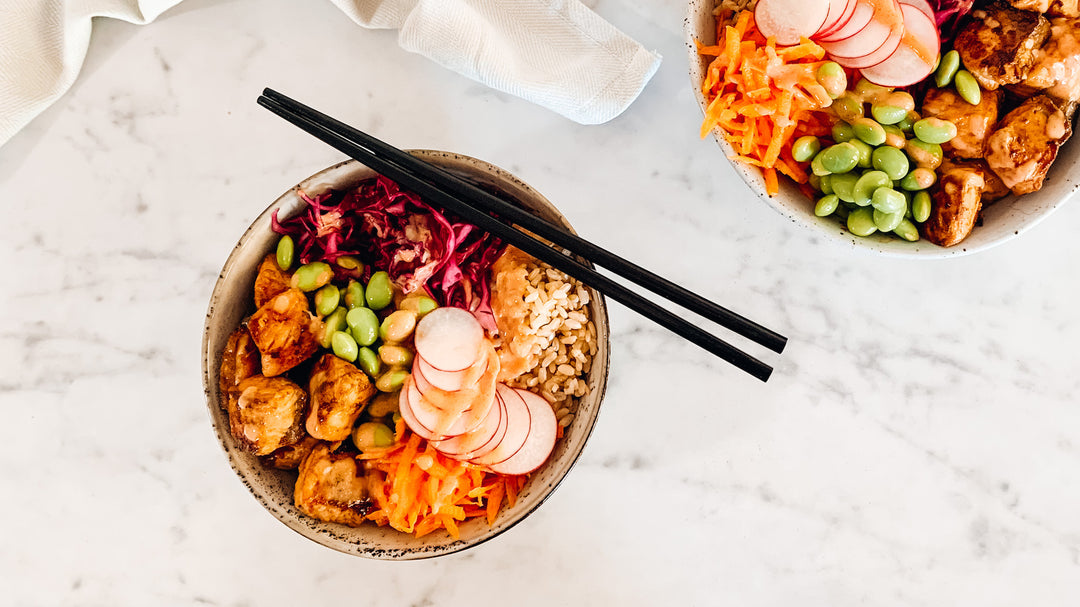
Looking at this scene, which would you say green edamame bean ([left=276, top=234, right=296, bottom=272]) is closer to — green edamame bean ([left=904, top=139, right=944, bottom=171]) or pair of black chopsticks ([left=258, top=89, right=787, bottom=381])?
pair of black chopsticks ([left=258, top=89, right=787, bottom=381])

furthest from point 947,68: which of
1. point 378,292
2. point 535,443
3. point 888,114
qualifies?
point 378,292

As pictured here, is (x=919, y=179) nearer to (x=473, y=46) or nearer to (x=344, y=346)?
(x=473, y=46)

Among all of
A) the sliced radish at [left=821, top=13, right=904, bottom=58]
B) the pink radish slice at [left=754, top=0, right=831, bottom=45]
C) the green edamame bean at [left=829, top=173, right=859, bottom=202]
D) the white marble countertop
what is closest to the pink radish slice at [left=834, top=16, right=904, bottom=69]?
the sliced radish at [left=821, top=13, right=904, bottom=58]

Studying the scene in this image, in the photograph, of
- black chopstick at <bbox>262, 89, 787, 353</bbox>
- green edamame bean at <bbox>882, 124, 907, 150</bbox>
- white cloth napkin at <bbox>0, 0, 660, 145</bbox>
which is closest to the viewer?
black chopstick at <bbox>262, 89, 787, 353</bbox>

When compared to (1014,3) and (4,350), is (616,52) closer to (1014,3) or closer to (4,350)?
(1014,3)

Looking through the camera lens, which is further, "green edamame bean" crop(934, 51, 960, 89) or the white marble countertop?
the white marble countertop
